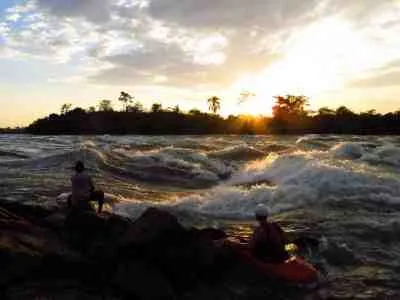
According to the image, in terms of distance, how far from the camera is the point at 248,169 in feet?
97.3

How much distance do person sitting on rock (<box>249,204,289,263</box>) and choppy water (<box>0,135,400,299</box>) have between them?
3.41ft

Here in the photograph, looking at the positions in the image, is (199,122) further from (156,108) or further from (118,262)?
(118,262)

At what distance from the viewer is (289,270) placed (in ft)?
32.5

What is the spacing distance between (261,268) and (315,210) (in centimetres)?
834

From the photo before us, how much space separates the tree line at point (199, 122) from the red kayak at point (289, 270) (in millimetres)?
68755

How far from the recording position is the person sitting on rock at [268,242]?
1027 cm

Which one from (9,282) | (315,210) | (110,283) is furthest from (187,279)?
(315,210)

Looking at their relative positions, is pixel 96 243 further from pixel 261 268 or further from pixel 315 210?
pixel 315 210

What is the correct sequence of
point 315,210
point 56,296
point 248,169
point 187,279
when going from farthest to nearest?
point 248,169 < point 315,210 < point 187,279 < point 56,296

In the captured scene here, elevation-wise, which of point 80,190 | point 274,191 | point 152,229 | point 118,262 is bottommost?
point 274,191

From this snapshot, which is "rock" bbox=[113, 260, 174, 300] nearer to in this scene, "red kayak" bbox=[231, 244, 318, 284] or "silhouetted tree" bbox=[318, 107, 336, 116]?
"red kayak" bbox=[231, 244, 318, 284]

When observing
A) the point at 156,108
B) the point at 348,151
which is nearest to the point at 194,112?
the point at 156,108

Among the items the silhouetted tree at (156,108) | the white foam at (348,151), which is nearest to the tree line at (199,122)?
the silhouetted tree at (156,108)

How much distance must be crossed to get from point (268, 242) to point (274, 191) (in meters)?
10.8
